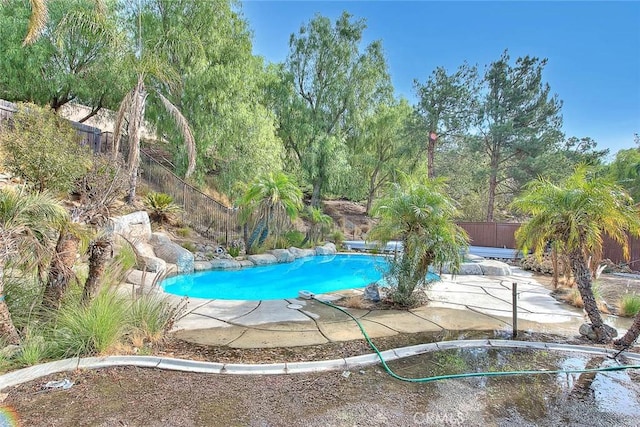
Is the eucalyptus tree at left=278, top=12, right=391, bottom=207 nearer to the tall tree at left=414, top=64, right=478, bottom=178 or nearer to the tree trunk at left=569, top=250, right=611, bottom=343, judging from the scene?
the tall tree at left=414, top=64, right=478, bottom=178

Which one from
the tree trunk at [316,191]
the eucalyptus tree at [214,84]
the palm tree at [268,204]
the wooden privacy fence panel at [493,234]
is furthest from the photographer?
the tree trunk at [316,191]

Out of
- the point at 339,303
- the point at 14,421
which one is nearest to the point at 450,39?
the point at 339,303

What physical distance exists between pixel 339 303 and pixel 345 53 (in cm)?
1525

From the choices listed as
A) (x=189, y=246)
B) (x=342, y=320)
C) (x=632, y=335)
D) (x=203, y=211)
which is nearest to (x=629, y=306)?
(x=632, y=335)

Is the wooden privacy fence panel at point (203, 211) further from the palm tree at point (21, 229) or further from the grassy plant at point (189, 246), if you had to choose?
the palm tree at point (21, 229)

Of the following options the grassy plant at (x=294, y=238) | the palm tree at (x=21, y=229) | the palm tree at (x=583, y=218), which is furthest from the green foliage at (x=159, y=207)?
the palm tree at (x=583, y=218)

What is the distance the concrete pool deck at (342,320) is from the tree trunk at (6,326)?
1.45 meters

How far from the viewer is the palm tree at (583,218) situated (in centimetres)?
386

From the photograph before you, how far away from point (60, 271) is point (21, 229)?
659 mm

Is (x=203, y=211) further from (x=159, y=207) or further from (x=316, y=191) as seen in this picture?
(x=316, y=191)

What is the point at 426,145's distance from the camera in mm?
18875

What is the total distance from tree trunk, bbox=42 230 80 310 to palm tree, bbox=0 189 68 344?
7.3 inches

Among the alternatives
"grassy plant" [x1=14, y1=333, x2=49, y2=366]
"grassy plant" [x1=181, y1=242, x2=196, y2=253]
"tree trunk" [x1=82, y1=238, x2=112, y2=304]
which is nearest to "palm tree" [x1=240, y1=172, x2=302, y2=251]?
"grassy plant" [x1=181, y1=242, x2=196, y2=253]

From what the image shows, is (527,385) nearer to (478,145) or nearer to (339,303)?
(339,303)
